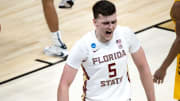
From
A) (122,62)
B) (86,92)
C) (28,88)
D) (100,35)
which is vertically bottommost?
(28,88)

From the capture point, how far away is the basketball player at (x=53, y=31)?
6.78 m

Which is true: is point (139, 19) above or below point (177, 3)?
below

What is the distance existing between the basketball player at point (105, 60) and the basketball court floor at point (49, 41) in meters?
1.86

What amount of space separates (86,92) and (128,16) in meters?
4.63

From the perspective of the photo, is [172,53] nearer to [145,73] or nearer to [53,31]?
[145,73]

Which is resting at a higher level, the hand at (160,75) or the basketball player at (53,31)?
the hand at (160,75)

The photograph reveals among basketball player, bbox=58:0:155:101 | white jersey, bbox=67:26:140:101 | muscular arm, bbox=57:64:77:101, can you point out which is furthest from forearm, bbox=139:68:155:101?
muscular arm, bbox=57:64:77:101

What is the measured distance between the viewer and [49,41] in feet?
25.2

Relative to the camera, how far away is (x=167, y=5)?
8867 mm

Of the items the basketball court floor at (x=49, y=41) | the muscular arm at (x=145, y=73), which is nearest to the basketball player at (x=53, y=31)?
the basketball court floor at (x=49, y=41)

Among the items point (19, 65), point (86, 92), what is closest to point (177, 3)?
point (86, 92)

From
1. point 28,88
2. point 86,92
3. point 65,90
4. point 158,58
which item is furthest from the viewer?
point 158,58

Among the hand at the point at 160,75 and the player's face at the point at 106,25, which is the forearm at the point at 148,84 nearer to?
the hand at the point at 160,75

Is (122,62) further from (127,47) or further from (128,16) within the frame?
(128,16)
